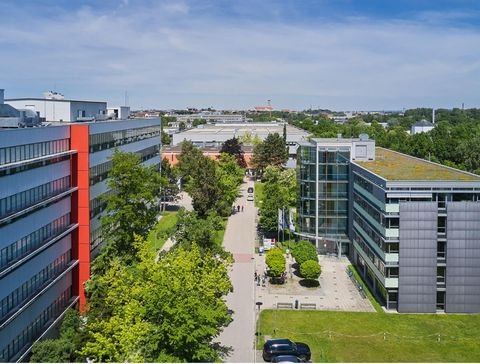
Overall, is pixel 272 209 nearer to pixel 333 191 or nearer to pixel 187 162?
pixel 333 191

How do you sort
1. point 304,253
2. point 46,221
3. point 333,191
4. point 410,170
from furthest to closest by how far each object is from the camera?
1. point 333,191
2. point 304,253
3. point 410,170
4. point 46,221

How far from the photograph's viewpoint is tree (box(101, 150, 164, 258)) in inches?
1316

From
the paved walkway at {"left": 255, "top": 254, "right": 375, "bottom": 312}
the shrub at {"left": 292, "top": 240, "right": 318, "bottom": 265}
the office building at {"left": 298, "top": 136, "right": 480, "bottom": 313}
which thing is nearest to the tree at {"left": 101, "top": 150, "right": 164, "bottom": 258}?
the paved walkway at {"left": 255, "top": 254, "right": 375, "bottom": 312}

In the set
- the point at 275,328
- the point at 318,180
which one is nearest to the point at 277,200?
the point at 318,180

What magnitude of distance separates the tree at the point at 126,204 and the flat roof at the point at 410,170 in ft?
50.2

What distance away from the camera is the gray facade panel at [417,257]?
34188 mm

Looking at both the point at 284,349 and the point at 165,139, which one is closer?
the point at 284,349

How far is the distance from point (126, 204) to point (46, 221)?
5.87 m

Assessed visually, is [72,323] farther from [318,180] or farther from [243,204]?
[243,204]

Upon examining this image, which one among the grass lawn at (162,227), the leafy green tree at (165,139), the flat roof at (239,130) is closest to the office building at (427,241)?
the grass lawn at (162,227)

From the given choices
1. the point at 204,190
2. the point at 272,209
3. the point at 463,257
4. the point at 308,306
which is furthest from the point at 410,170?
the point at 204,190

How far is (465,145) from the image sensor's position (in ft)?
282

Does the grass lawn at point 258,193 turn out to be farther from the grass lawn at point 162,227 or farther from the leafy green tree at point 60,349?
the leafy green tree at point 60,349

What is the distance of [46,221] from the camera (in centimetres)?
2881
